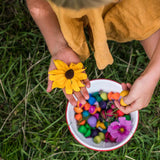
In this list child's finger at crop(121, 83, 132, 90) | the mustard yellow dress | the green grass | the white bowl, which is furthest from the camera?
the green grass

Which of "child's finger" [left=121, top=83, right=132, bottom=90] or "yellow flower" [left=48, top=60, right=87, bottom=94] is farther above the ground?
"yellow flower" [left=48, top=60, right=87, bottom=94]

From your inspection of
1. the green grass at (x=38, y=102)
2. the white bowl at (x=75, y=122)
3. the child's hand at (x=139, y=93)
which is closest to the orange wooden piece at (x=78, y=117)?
the white bowl at (x=75, y=122)

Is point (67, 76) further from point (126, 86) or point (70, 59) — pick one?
point (126, 86)

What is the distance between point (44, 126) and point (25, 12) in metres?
0.74

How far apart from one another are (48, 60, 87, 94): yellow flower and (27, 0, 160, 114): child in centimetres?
8

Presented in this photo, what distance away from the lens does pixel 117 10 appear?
2.71 feet

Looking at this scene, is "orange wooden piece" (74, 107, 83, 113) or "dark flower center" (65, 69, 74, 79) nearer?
"dark flower center" (65, 69, 74, 79)

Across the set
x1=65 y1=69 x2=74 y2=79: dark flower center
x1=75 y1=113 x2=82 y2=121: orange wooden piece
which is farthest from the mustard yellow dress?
x1=75 y1=113 x2=82 y2=121: orange wooden piece

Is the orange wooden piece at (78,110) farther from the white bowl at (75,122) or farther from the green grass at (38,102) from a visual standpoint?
the green grass at (38,102)

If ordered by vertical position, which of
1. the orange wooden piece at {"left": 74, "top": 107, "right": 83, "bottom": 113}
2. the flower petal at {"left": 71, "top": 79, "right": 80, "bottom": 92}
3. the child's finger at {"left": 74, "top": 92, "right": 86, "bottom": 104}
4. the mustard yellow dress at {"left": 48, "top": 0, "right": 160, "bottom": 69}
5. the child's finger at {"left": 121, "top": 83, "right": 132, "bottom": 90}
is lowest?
the orange wooden piece at {"left": 74, "top": 107, "right": 83, "bottom": 113}

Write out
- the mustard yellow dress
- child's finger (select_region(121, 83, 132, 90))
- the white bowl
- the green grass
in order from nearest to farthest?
the mustard yellow dress < child's finger (select_region(121, 83, 132, 90)) < the white bowl < the green grass

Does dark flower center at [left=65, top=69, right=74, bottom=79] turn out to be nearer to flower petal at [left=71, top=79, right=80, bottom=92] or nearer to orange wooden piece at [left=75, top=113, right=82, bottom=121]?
flower petal at [left=71, top=79, right=80, bottom=92]

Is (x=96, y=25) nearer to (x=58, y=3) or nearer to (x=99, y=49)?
(x=99, y=49)

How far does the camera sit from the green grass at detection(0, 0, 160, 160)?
1.18 metres
